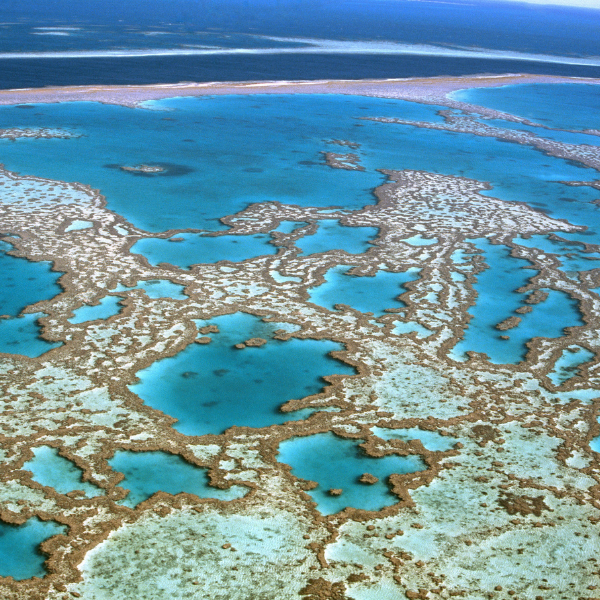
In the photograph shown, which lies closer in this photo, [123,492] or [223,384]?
[123,492]

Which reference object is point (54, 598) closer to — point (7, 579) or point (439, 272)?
point (7, 579)

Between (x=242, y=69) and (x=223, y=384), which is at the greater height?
(x=242, y=69)

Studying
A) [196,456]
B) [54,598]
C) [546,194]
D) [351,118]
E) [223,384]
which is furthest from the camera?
[351,118]

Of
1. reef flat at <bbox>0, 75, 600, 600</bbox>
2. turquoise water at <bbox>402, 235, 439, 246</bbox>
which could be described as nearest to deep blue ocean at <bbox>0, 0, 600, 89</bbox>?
reef flat at <bbox>0, 75, 600, 600</bbox>

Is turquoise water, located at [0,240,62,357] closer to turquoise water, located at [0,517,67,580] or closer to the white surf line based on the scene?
turquoise water, located at [0,517,67,580]

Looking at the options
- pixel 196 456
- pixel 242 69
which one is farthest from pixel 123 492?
pixel 242 69

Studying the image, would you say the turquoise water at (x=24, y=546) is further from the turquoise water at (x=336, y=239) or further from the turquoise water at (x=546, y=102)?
the turquoise water at (x=546, y=102)

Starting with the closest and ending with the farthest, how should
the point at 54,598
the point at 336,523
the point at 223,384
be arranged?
the point at 54,598, the point at 336,523, the point at 223,384

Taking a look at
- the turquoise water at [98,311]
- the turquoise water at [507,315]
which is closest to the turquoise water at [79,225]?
the turquoise water at [98,311]
